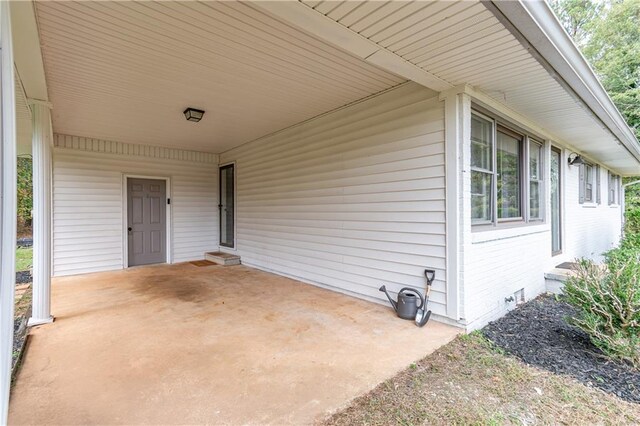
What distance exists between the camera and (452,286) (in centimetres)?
319

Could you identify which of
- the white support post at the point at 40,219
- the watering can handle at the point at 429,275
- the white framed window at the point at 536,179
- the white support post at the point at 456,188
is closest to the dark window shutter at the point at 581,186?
the white framed window at the point at 536,179


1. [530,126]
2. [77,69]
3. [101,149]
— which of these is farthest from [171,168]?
[530,126]

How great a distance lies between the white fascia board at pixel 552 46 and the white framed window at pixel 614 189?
8.03 m

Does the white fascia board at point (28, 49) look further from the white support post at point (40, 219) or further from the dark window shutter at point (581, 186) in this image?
the dark window shutter at point (581, 186)

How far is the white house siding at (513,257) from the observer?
3.25 metres

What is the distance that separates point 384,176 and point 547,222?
3.09 m

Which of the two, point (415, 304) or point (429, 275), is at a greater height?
point (429, 275)

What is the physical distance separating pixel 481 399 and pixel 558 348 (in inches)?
54.0

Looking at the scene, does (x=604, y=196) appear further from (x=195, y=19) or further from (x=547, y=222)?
(x=195, y=19)

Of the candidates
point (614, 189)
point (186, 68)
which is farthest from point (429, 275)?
point (614, 189)

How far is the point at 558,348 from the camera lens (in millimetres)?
2846

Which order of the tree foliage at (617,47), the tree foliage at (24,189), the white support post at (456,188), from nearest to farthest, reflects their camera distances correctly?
1. the white support post at (456,188)
2. the tree foliage at (24,189)
3. the tree foliage at (617,47)

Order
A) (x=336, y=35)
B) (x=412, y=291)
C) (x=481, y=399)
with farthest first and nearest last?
1. (x=412, y=291)
2. (x=336, y=35)
3. (x=481, y=399)

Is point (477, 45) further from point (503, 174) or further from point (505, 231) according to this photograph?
point (505, 231)
